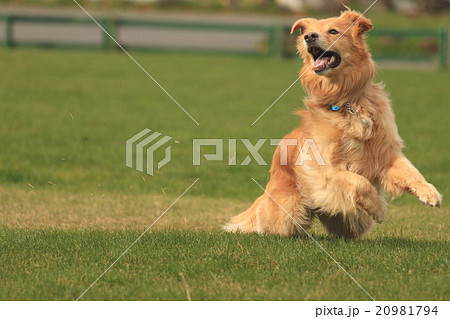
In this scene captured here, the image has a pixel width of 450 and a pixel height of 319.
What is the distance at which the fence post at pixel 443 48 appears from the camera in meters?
23.9

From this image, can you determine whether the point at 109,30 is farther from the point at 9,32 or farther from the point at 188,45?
the point at 188,45

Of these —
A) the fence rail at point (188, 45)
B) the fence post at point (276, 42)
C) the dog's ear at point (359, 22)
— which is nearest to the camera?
the dog's ear at point (359, 22)

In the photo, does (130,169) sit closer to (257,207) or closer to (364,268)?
(257,207)

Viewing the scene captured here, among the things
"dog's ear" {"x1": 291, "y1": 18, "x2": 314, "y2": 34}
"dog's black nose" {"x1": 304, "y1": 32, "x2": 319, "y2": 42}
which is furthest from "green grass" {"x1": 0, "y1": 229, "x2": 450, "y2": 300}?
"dog's ear" {"x1": 291, "y1": 18, "x2": 314, "y2": 34}

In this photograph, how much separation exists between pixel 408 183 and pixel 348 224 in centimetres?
80

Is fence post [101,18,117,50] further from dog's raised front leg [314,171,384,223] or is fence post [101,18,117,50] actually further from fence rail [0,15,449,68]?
dog's raised front leg [314,171,384,223]

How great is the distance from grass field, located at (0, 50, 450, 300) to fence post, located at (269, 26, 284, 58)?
7176 millimetres

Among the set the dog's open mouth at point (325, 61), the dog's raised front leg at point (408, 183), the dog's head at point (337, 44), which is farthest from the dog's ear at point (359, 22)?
the dog's raised front leg at point (408, 183)

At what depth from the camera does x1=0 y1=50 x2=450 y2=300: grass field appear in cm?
444

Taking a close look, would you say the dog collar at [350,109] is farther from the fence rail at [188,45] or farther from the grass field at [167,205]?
the fence rail at [188,45]

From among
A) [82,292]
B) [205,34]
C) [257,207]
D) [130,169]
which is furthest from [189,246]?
[205,34]

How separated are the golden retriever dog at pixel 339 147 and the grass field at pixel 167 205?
0.25m

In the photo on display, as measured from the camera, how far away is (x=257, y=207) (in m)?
5.74

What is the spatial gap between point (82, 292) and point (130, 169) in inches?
196
